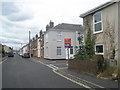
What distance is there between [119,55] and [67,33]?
19.7 meters

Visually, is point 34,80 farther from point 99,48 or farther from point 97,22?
point 97,22

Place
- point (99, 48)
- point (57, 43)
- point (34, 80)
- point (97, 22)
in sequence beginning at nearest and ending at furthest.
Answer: point (34, 80) → point (99, 48) → point (97, 22) → point (57, 43)

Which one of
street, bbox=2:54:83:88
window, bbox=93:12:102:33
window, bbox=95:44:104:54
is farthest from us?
window, bbox=93:12:102:33

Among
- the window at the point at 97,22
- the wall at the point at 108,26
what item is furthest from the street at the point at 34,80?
the window at the point at 97,22

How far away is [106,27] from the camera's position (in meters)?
12.3

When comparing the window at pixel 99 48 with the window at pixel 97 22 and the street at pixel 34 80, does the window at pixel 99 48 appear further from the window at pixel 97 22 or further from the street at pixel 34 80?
the street at pixel 34 80

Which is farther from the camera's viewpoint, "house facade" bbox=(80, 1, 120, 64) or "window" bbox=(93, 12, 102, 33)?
"window" bbox=(93, 12, 102, 33)

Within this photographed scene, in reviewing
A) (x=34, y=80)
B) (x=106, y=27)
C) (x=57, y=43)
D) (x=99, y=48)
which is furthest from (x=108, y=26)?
(x=57, y=43)

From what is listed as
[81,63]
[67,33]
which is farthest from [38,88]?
[67,33]

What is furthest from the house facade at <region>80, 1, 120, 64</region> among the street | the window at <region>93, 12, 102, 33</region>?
the street

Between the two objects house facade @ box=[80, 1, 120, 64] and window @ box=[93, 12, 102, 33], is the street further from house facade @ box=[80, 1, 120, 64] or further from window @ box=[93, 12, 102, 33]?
window @ box=[93, 12, 102, 33]

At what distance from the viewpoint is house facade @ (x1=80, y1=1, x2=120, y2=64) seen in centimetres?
1133

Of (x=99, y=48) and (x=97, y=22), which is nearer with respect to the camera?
(x=99, y=48)

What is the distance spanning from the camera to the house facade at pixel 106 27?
37.2 feet
